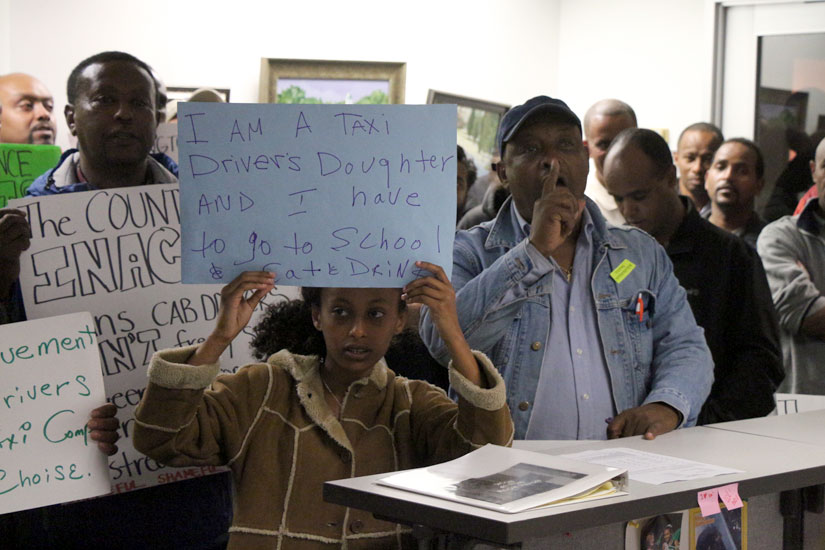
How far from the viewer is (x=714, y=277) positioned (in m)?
2.75

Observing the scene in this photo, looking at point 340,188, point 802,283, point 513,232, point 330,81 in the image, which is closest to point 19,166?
point 340,188

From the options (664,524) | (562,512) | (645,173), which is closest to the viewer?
(562,512)

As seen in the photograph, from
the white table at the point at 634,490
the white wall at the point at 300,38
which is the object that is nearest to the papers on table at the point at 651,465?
the white table at the point at 634,490

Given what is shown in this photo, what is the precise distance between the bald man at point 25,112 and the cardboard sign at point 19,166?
156 cm

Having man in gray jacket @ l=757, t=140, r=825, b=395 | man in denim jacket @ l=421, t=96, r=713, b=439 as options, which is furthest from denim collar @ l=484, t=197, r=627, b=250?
man in gray jacket @ l=757, t=140, r=825, b=395

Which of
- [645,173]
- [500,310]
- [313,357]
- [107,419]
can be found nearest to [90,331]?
[107,419]

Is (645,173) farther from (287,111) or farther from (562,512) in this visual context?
(562,512)

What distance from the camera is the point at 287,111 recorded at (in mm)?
1874

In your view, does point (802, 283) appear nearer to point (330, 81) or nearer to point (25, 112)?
point (330, 81)

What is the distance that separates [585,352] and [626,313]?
0.14m

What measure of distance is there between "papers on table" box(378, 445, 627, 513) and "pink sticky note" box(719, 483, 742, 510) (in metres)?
0.21

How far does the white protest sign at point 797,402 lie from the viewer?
289 centimetres

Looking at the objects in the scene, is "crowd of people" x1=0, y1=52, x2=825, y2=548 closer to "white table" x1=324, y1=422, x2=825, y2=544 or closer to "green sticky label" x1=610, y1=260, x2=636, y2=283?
"green sticky label" x1=610, y1=260, x2=636, y2=283

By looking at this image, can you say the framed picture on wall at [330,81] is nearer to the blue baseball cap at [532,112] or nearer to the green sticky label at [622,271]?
the blue baseball cap at [532,112]
